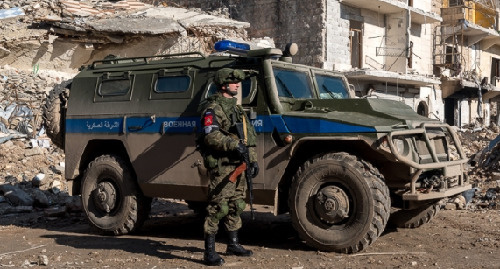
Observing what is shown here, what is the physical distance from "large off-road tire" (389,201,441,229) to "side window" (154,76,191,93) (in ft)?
10.2

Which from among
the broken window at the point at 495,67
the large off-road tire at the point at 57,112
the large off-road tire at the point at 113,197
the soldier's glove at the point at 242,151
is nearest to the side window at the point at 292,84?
the soldier's glove at the point at 242,151

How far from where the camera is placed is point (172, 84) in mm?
7492

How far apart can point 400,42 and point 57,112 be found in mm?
19188

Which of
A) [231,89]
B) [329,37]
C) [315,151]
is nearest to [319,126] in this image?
[315,151]

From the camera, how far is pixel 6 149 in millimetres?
14094

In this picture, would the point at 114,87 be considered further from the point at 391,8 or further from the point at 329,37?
the point at 391,8

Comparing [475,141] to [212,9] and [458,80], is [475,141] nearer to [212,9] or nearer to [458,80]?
[458,80]

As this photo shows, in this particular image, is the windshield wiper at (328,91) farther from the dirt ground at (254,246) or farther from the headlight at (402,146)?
the dirt ground at (254,246)

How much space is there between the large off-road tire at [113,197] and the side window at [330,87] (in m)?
2.64

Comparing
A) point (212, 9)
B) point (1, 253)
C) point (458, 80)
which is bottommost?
A: point (1, 253)

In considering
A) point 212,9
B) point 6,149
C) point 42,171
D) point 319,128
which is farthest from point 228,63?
point 212,9

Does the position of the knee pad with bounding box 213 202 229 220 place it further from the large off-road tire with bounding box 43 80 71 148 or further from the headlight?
the large off-road tire with bounding box 43 80 71 148

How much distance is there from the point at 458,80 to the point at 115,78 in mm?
24749

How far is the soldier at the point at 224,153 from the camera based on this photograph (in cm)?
584
